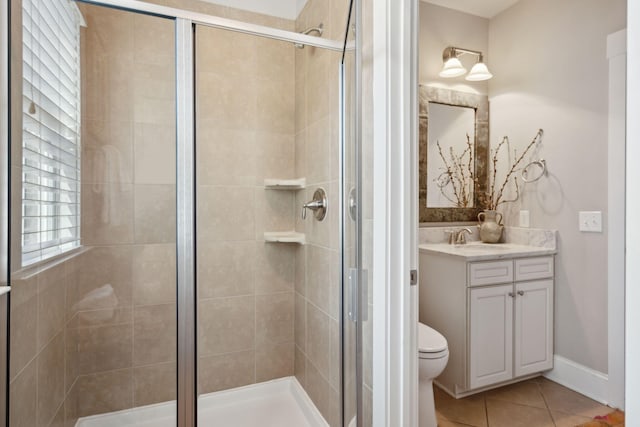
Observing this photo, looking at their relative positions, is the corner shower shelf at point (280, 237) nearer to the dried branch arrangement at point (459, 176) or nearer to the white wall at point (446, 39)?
the dried branch arrangement at point (459, 176)

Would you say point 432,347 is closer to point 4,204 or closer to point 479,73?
point 4,204

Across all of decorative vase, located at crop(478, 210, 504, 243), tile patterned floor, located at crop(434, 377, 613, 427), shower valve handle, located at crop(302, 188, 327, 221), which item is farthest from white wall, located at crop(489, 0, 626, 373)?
shower valve handle, located at crop(302, 188, 327, 221)

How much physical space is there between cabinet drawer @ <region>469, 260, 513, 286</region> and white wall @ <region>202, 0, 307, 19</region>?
1.71 metres

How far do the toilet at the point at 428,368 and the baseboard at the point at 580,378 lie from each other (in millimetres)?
1154

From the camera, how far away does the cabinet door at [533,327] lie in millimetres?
2172

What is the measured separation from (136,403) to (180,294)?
1.25ft

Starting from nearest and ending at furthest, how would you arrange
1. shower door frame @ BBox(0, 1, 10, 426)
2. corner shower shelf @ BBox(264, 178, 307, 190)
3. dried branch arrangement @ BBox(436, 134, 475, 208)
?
shower door frame @ BBox(0, 1, 10, 426), corner shower shelf @ BBox(264, 178, 307, 190), dried branch arrangement @ BBox(436, 134, 475, 208)

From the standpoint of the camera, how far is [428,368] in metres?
1.63

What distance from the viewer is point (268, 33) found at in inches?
53.4

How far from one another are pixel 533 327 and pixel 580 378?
390 mm

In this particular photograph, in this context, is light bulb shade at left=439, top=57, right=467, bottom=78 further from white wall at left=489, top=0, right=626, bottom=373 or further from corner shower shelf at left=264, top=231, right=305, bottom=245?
corner shower shelf at left=264, top=231, right=305, bottom=245

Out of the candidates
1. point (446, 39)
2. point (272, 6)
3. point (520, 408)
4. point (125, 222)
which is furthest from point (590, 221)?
point (125, 222)

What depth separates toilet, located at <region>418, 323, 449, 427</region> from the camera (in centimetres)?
163

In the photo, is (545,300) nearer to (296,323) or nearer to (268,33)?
A: (296,323)
